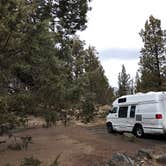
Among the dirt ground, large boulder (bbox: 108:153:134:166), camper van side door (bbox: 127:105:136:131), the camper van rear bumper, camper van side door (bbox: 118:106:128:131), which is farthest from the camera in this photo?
camper van side door (bbox: 118:106:128:131)

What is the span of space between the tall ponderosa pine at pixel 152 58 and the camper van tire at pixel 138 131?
591 inches

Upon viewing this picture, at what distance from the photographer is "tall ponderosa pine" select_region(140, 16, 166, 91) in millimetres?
39062

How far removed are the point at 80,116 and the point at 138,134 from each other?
1488 centimetres

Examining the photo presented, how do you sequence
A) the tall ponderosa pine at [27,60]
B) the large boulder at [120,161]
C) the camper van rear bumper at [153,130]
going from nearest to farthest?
the tall ponderosa pine at [27,60] < the large boulder at [120,161] < the camper van rear bumper at [153,130]

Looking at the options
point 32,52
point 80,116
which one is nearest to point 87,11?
point 80,116

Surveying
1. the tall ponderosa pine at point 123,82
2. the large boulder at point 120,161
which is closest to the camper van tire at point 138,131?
the large boulder at point 120,161

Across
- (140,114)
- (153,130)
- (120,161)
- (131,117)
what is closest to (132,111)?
(131,117)

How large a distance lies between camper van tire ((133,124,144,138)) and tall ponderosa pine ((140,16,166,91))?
15010 millimetres

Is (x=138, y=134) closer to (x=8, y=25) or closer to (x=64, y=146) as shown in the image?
(x=64, y=146)

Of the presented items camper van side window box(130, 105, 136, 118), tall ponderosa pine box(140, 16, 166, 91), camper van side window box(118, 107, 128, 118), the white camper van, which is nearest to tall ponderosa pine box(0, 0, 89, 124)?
the white camper van

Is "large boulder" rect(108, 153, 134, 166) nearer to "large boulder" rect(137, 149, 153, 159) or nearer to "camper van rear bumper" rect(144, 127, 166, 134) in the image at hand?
"large boulder" rect(137, 149, 153, 159)

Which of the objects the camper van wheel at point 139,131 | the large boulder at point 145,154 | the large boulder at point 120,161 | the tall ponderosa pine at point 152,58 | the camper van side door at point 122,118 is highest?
the tall ponderosa pine at point 152,58

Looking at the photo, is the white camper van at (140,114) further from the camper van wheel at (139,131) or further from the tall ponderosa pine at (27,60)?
the tall ponderosa pine at (27,60)

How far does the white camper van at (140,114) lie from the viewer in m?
22.0
